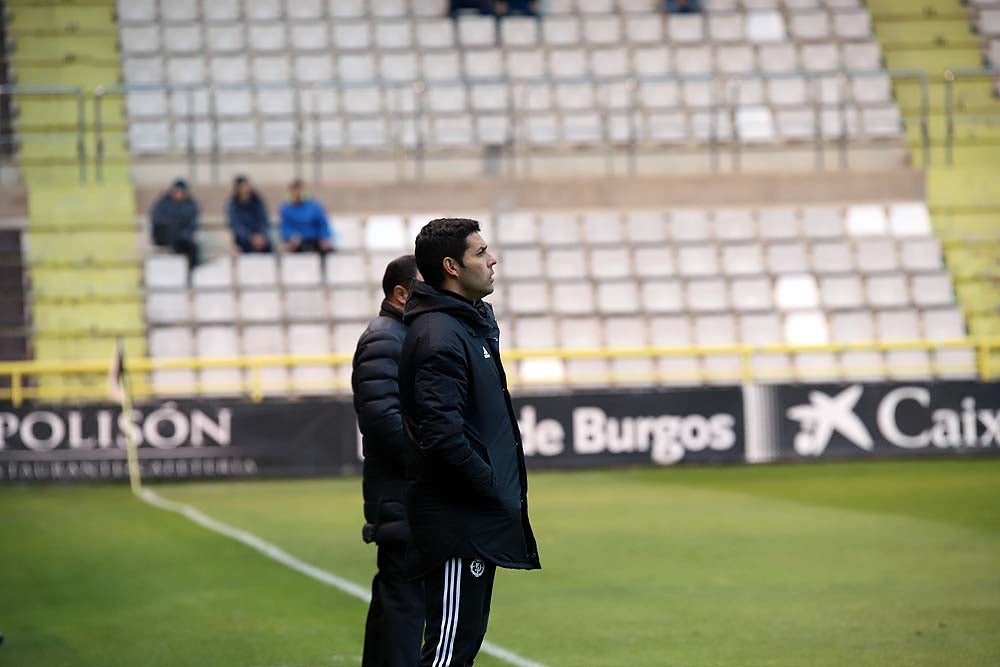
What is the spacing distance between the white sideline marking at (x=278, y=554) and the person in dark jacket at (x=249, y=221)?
540cm

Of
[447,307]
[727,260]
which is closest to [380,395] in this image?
[447,307]

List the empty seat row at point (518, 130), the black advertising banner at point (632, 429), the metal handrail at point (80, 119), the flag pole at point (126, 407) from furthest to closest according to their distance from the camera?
the empty seat row at point (518, 130), the metal handrail at point (80, 119), the black advertising banner at point (632, 429), the flag pole at point (126, 407)

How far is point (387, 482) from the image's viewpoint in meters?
6.63

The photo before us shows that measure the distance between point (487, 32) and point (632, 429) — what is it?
8763 mm

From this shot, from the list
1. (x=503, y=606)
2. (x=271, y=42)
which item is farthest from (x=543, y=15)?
(x=503, y=606)

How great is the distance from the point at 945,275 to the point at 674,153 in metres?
4.43

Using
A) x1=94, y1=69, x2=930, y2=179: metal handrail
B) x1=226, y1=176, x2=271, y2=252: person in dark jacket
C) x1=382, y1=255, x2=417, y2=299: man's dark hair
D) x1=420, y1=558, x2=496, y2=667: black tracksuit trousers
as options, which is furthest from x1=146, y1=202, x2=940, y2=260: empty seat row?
x1=420, y1=558, x2=496, y2=667: black tracksuit trousers

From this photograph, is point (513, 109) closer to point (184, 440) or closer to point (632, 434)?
point (632, 434)

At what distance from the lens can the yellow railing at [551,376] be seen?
19.6m

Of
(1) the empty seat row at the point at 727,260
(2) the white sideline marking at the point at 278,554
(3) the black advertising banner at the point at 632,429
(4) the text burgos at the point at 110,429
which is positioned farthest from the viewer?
(1) the empty seat row at the point at 727,260

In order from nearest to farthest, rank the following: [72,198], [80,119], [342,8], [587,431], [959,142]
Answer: [587,431]
[72,198]
[80,119]
[959,142]
[342,8]

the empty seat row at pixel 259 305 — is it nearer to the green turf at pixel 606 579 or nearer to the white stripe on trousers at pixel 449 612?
the green turf at pixel 606 579

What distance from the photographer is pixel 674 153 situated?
25109mm

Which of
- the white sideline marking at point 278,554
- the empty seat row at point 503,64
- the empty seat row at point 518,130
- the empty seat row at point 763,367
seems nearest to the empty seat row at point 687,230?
the empty seat row at point 518,130
